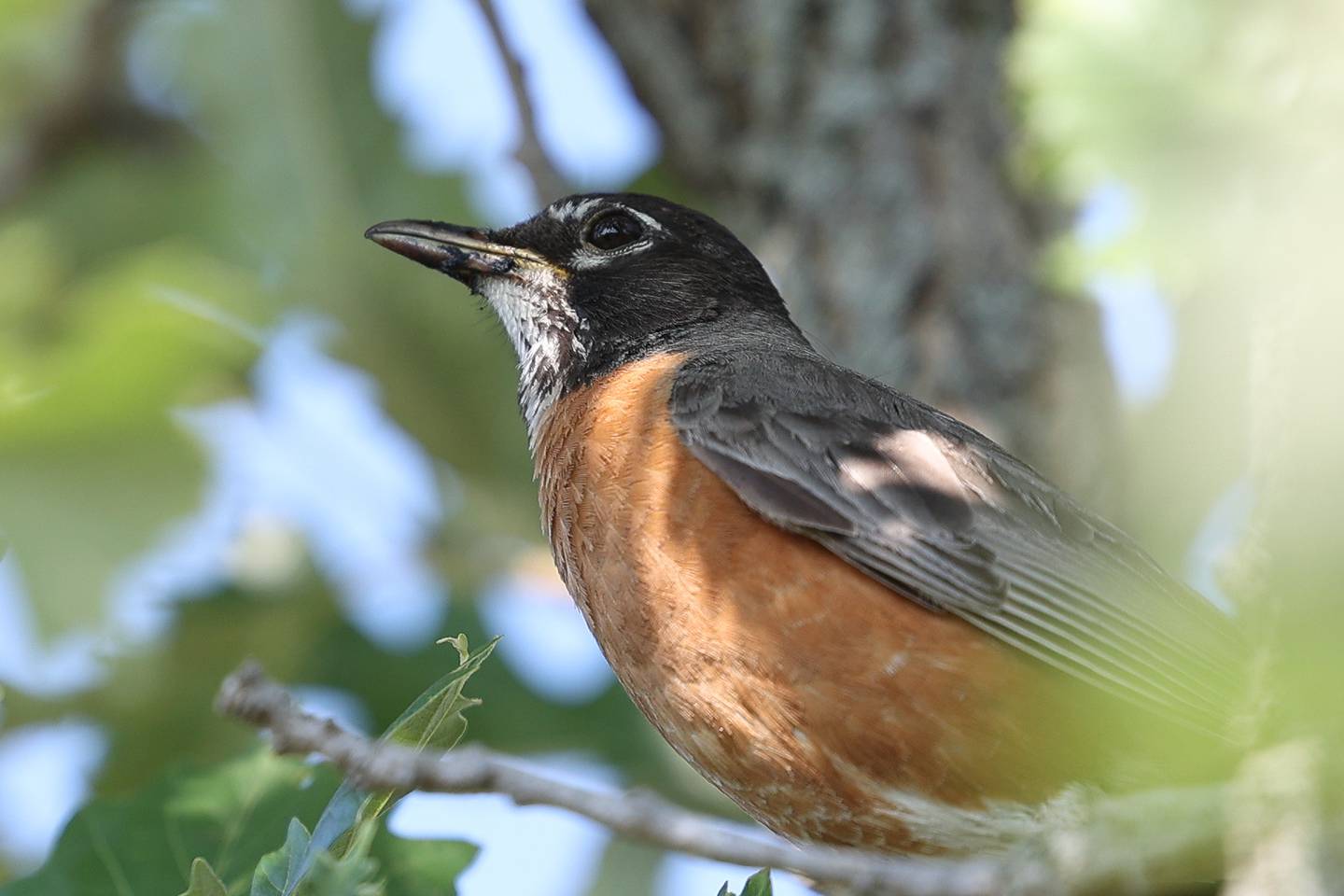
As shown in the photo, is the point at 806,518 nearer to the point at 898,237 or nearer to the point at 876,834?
the point at 876,834

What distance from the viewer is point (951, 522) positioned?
347 cm

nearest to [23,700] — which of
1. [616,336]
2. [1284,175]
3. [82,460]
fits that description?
[82,460]

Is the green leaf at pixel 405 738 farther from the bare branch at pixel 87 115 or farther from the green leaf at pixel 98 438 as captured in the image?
the bare branch at pixel 87 115

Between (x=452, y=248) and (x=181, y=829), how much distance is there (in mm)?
2248

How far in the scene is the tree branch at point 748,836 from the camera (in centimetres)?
173

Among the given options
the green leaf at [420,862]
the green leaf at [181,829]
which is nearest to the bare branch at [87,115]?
the green leaf at [181,829]

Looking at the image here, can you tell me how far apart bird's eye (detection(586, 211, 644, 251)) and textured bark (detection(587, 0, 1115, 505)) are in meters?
0.73

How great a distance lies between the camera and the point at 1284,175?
5.58 feet

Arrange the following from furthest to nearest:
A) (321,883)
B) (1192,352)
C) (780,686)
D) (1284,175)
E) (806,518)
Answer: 1. (1192,352)
2. (806,518)
3. (780,686)
4. (321,883)
5. (1284,175)

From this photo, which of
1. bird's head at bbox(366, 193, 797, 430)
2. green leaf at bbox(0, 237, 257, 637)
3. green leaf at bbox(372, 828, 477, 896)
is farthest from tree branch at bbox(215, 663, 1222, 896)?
green leaf at bbox(0, 237, 257, 637)

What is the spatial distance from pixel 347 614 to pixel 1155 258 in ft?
12.0

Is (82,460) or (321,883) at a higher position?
(82,460)

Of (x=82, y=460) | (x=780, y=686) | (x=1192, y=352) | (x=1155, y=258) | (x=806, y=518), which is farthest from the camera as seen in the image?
(x=82, y=460)

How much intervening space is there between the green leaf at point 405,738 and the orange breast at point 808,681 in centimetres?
103
